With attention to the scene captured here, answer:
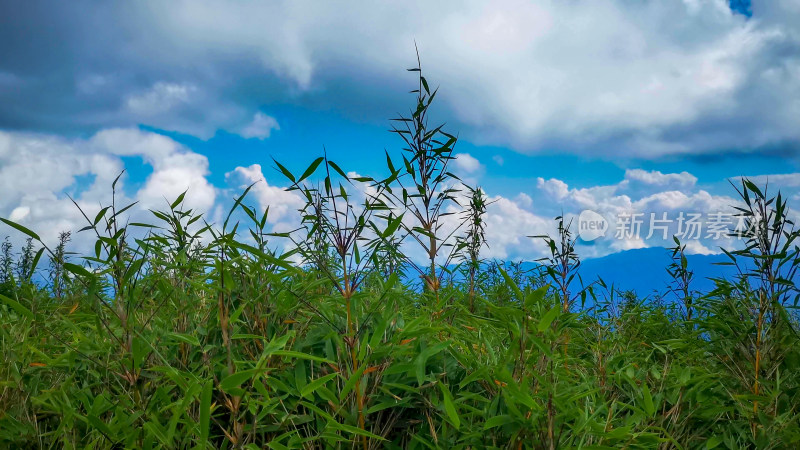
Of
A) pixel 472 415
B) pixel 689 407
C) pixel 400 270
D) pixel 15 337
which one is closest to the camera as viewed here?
pixel 472 415

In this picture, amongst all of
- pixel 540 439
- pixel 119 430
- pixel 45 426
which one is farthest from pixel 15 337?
pixel 540 439

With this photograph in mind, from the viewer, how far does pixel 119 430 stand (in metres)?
1.80

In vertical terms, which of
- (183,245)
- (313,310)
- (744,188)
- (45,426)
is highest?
(744,188)

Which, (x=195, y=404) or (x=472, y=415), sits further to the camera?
(x=195, y=404)

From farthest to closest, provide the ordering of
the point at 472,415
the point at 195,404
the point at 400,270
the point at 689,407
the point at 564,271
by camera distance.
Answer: the point at 400,270 → the point at 564,271 → the point at 689,407 → the point at 195,404 → the point at 472,415

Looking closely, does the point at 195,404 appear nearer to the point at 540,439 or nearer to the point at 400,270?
the point at 540,439

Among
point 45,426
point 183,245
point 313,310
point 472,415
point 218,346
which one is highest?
point 183,245

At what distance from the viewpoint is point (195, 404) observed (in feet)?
6.57

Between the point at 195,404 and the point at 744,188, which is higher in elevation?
the point at 744,188

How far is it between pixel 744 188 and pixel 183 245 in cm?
264

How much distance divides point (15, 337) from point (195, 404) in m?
1.20

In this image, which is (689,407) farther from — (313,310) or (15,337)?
(15,337)

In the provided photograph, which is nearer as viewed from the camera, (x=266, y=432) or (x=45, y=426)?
(x=266, y=432)

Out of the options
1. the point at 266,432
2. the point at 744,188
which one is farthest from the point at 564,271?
the point at 266,432
